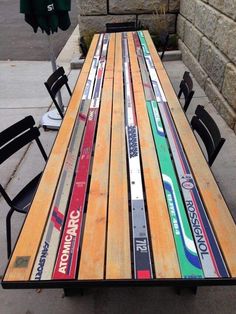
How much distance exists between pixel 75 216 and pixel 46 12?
2768 millimetres

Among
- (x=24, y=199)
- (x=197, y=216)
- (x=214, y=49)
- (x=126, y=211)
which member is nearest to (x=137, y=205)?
(x=126, y=211)

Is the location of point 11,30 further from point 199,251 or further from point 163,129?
point 199,251

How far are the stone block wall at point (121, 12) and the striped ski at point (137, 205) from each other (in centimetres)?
442

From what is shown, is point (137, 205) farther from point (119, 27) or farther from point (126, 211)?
point (119, 27)

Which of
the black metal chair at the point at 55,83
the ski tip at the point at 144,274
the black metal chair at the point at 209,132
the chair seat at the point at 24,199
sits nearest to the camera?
the ski tip at the point at 144,274

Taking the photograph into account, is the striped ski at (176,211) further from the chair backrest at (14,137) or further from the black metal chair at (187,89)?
the chair backrest at (14,137)

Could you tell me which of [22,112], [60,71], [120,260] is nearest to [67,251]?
[120,260]

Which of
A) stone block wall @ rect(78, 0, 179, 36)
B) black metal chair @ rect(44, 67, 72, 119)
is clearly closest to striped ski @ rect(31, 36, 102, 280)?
black metal chair @ rect(44, 67, 72, 119)

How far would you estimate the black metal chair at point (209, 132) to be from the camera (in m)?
2.14

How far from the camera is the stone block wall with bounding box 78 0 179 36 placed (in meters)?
6.50

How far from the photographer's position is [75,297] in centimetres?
223

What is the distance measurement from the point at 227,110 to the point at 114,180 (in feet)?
9.04

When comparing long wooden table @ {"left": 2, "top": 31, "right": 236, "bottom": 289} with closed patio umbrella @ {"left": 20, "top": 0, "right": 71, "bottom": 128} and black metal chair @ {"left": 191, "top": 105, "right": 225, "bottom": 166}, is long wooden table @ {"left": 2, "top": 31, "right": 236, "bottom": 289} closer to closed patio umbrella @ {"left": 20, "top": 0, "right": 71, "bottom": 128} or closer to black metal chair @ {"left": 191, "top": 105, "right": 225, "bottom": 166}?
black metal chair @ {"left": 191, "top": 105, "right": 225, "bottom": 166}

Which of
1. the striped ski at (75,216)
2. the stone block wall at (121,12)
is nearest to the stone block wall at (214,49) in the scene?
the stone block wall at (121,12)
